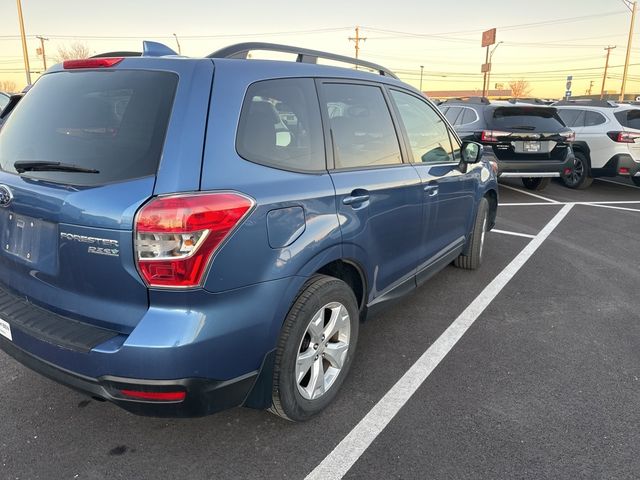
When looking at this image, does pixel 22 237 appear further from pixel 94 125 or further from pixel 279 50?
pixel 279 50

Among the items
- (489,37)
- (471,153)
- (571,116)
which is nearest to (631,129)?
(571,116)

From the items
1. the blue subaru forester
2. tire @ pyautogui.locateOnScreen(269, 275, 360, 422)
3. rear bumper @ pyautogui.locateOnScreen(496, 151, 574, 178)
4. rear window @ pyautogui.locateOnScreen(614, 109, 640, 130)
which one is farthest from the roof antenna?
rear window @ pyautogui.locateOnScreen(614, 109, 640, 130)

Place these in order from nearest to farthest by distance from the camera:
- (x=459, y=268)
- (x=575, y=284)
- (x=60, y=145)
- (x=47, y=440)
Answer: (x=60, y=145) → (x=47, y=440) → (x=575, y=284) → (x=459, y=268)

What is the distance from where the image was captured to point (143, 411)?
199 centimetres

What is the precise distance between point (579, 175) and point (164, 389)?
10608 mm

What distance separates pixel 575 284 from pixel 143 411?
167 inches

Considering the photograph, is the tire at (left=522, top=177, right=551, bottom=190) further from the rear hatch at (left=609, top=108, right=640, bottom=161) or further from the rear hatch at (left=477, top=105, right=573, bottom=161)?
the rear hatch at (left=609, top=108, right=640, bottom=161)

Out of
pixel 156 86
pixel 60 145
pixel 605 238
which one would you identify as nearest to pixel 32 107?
pixel 60 145

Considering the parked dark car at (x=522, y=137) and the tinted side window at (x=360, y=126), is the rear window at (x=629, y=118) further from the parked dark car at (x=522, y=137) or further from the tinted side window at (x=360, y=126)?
the tinted side window at (x=360, y=126)

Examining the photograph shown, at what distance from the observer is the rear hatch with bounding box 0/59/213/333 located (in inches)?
75.7

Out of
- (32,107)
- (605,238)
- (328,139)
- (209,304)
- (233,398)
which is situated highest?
(32,107)

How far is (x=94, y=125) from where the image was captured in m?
2.20

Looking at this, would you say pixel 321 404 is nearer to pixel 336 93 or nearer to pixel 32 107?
pixel 336 93

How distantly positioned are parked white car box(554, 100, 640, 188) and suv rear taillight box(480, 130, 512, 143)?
2.59 metres
